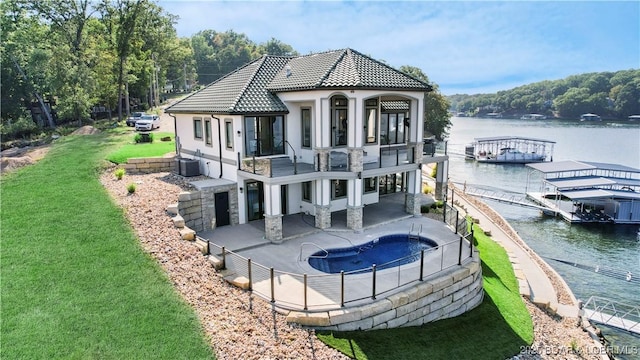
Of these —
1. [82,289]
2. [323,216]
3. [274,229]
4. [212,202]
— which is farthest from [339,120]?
[82,289]

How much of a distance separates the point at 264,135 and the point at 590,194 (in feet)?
88.5

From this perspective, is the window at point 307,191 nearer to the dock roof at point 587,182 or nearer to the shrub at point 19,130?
the dock roof at point 587,182

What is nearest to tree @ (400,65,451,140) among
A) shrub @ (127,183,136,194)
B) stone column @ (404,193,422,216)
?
stone column @ (404,193,422,216)

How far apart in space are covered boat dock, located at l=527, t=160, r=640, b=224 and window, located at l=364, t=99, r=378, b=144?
20.3m

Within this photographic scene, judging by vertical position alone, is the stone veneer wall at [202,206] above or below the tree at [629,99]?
below

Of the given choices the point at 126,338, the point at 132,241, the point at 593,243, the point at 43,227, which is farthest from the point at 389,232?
the point at 593,243

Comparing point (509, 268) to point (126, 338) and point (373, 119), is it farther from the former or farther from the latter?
point (126, 338)

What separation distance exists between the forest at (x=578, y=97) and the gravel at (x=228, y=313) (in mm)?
92770

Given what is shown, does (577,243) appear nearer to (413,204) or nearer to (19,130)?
(413,204)

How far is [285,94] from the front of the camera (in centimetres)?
1844

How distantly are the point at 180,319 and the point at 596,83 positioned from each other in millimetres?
163673

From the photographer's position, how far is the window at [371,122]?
63.4 feet

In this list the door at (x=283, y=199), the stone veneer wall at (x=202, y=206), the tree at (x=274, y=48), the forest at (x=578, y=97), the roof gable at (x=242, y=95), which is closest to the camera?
the stone veneer wall at (x=202, y=206)

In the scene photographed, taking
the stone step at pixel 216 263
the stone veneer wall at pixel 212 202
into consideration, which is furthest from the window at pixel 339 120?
the stone step at pixel 216 263
